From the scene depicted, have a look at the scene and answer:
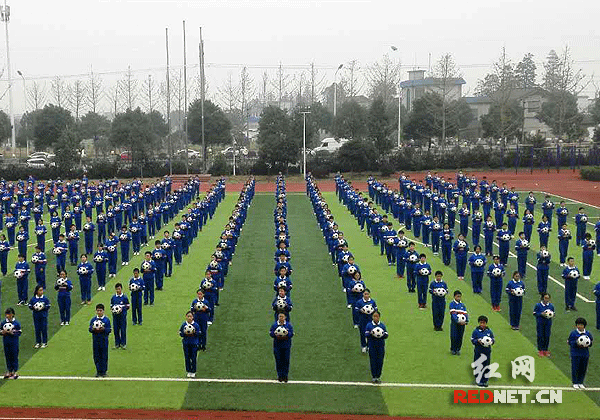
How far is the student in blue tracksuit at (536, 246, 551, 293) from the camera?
1675 centimetres

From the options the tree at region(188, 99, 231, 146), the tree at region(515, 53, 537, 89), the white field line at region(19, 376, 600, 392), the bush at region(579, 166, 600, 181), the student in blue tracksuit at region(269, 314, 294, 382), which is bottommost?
the white field line at region(19, 376, 600, 392)

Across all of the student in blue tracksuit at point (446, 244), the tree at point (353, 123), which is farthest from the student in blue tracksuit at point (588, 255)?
the tree at point (353, 123)

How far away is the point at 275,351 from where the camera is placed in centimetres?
1145

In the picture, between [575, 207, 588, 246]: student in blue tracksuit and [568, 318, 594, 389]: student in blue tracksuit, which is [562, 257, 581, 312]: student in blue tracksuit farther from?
[575, 207, 588, 246]: student in blue tracksuit

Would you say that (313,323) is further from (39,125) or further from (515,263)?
(39,125)

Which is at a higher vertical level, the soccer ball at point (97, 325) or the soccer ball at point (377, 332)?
the soccer ball at point (97, 325)

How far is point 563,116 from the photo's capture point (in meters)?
68.6

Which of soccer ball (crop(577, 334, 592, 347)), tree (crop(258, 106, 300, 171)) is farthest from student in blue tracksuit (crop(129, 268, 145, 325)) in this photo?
tree (crop(258, 106, 300, 171))

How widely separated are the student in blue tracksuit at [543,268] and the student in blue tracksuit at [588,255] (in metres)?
1.51

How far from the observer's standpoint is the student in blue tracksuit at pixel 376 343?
11.3m

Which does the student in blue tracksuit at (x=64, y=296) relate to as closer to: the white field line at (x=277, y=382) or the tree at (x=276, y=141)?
the white field line at (x=277, y=382)

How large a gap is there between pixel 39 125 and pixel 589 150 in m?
44.0


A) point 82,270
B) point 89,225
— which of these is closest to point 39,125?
point 89,225

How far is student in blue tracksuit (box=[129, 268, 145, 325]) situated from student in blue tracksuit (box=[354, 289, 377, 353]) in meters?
4.40
